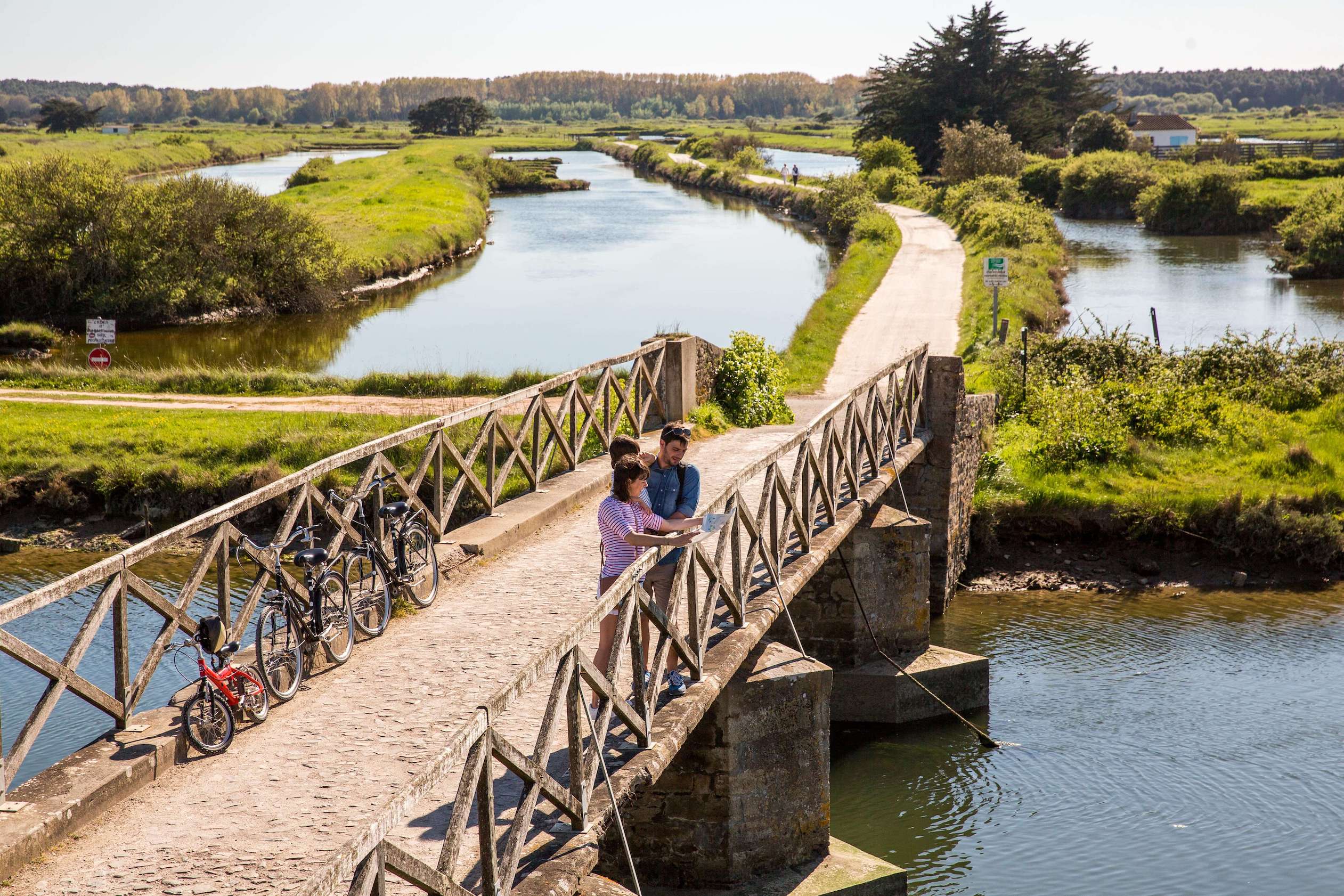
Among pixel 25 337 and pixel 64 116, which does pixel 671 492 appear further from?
pixel 64 116

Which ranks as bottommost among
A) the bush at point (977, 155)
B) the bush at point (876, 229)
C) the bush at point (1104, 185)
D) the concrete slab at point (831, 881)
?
the concrete slab at point (831, 881)

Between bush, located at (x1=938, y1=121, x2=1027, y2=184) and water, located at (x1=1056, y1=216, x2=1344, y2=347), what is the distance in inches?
322

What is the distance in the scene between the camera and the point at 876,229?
1913 inches

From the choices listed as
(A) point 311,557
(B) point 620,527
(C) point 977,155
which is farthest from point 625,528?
(C) point 977,155

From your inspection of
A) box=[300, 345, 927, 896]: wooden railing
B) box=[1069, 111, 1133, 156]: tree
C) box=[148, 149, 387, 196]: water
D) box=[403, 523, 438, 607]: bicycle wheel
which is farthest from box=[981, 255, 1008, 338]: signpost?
box=[1069, 111, 1133, 156]: tree

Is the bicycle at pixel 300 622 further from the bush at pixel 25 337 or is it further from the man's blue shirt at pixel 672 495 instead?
the bush at pixel 25 337

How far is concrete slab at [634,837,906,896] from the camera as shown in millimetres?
9852

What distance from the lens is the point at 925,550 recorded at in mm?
14859

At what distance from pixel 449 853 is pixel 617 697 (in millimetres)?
1836

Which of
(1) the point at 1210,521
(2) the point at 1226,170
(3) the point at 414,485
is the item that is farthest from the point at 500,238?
(3) the point at 414,485

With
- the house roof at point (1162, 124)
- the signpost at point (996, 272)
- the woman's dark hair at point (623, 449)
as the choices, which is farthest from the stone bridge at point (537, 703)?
the house roof at point (1162, 124)

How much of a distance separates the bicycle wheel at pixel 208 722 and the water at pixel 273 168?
6557 cm

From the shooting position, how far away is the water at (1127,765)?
1148 centimetres

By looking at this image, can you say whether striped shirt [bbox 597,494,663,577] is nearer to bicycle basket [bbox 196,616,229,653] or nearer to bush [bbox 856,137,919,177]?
bicycle basket [bbox 196,616,229,653]
